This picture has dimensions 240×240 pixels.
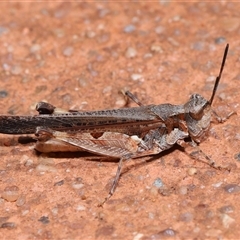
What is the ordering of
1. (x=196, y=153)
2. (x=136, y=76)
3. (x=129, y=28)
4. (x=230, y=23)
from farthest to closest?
(x=129, y=28) → (x=230, y=23) → (x=136, y=76) → (x=196, y=153)

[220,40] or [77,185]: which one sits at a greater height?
[220,40]

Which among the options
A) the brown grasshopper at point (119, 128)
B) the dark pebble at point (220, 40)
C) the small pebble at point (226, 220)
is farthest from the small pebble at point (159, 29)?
the small pebble at point (226, 220)


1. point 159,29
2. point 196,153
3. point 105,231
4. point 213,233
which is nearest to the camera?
point 213,233

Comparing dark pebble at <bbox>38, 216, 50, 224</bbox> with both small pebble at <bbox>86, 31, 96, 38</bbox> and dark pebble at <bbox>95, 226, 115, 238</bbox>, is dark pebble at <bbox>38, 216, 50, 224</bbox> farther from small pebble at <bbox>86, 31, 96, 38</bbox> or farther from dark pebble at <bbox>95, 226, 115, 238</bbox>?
small pebble at <bbox>86, 31, 96, 38</bbox>

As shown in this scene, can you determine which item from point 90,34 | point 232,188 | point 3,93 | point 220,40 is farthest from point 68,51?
point 232,188

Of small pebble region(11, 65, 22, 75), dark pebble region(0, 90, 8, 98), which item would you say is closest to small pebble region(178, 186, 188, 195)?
dark pebble region(0, 90, 8, 98)

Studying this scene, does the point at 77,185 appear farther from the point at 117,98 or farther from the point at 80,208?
the point at 117,98

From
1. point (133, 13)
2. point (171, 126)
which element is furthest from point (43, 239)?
point (133, 13)
